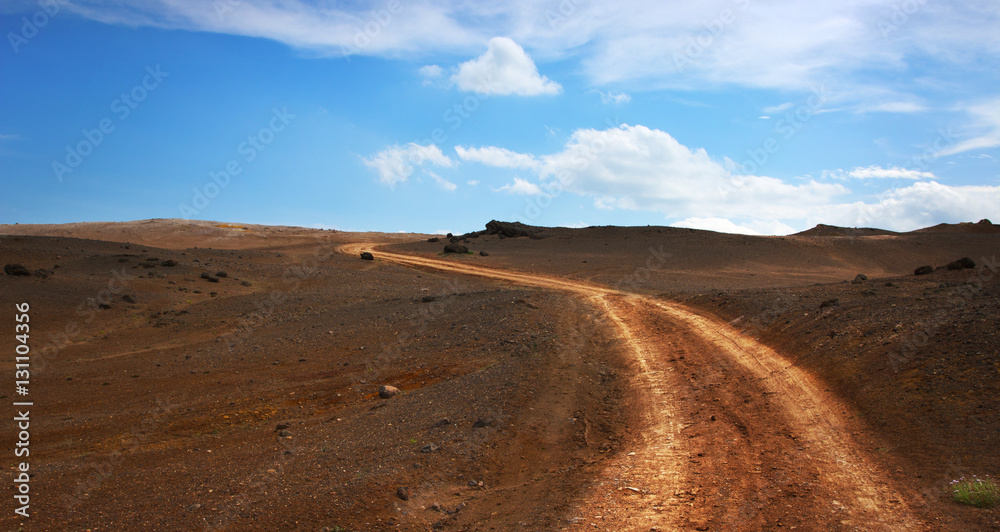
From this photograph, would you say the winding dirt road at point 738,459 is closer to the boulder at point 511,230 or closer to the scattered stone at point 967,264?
the scattered stone at point 967,264

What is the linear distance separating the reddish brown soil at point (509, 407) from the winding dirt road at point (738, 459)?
1.3 inches

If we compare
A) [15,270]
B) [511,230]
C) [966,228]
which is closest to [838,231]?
[966,228]

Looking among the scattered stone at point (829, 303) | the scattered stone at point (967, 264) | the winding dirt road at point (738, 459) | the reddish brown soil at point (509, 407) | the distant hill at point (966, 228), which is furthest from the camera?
the distant hill at point (966, 228)

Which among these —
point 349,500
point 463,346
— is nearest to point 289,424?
point 349,500

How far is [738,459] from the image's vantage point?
6383 mm

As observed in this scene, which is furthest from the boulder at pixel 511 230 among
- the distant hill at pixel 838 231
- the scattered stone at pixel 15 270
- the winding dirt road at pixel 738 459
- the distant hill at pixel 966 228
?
the winding dirt road at pixel 738 459

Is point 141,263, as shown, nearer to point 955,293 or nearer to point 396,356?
point 396,356

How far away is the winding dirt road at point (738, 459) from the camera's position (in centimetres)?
511

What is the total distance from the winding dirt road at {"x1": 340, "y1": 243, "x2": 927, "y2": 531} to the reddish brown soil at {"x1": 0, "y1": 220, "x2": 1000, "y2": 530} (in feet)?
0.11

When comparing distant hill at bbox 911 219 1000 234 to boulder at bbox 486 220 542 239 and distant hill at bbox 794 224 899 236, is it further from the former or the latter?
boulder at bbox 486 220 542 239

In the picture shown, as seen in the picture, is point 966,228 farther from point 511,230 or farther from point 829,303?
point 829,303

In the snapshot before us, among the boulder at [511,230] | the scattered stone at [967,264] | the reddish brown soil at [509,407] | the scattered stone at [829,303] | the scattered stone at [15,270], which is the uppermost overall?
the boulder at [511,230]

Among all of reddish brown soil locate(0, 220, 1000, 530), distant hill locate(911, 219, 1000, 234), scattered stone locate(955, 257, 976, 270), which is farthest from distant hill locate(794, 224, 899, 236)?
reddish brown soil locate(0, 220, 1000, 530)

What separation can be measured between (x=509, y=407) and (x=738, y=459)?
305 cm
